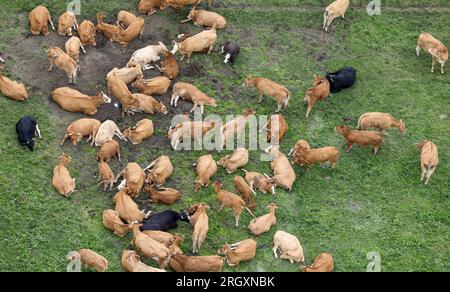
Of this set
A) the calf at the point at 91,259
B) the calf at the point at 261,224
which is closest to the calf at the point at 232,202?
the calf at the point at 261,224

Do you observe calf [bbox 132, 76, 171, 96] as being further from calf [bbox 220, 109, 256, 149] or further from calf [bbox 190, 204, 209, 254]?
calf [bbox 190, 204, 209, 254]

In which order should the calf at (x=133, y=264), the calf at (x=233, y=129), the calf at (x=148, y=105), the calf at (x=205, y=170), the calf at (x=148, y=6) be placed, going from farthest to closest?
the calf at (x=148, y=6) → the calf at (x=148, y=105) → the calf at (x=233, y=129) → the calf at (x=205, y=170) → the calf at (x=133, y=264)

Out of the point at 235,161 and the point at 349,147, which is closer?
the point at 235,161

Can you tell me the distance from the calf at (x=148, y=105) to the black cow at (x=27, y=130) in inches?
95.8

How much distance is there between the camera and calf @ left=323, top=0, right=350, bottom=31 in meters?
24.2

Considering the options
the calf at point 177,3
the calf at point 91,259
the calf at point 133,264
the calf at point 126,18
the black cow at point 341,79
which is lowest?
the calf at point 91,259

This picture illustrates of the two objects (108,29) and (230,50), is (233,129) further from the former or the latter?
(108,29)

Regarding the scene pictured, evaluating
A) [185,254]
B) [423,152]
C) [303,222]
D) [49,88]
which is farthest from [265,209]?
[49,88]

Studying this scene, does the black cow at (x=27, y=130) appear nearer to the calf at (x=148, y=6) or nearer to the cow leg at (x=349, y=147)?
the calf at (x=148, y=6)

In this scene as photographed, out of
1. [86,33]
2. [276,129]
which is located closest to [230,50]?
[276,129]

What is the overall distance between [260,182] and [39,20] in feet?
24.7

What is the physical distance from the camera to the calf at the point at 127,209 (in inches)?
714

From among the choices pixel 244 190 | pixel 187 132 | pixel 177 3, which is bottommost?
pixel 244 190

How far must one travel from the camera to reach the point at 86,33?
22641mm
